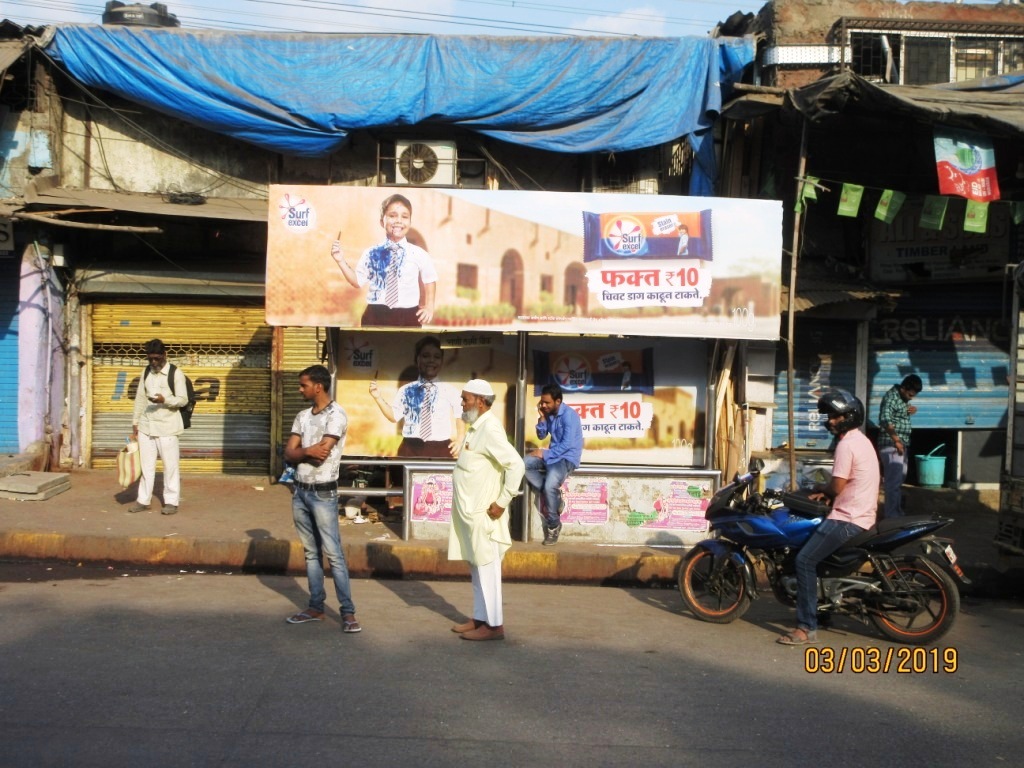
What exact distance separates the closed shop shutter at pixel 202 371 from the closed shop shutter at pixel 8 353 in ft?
3.12

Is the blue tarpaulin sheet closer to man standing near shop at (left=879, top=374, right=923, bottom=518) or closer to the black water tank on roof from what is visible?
the black water tank on roof

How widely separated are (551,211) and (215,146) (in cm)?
541

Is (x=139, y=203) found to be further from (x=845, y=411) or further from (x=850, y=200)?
(x=845, y=411)

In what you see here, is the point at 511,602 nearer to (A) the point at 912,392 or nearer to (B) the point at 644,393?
(B) the point at 644,393

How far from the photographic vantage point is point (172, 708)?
5.25 metres

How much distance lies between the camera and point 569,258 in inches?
392

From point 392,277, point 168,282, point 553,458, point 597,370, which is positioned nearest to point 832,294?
point 597,370

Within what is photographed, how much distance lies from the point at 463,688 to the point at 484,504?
141 cm

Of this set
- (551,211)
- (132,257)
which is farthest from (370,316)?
(132,257)

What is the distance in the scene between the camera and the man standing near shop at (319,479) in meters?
6.75

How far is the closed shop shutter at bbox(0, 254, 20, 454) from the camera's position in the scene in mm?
13055

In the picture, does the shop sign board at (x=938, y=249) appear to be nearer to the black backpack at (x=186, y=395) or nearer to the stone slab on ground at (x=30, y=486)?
the black backpack at (x=186, y=395)
